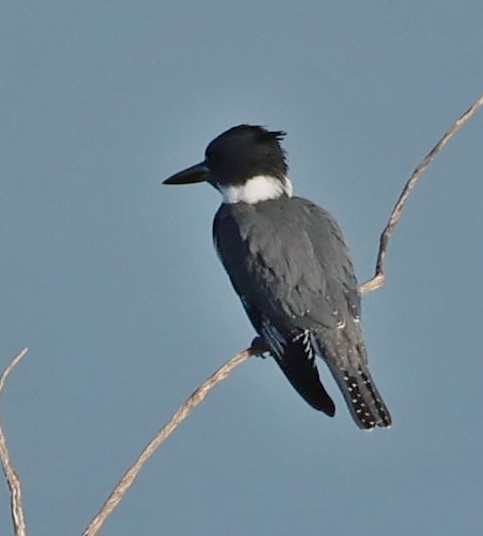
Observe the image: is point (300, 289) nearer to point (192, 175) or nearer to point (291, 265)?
point (291, 265)

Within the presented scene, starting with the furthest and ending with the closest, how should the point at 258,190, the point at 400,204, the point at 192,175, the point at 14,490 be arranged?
the point at 192,175 → the point at 258,190 → the point at 400,204 → the point at 14,490

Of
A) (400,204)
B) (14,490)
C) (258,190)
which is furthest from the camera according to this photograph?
(258,190)

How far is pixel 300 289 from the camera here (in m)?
4.82

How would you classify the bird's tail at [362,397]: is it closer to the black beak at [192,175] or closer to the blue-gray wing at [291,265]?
the blue-gray wing at [291,265]

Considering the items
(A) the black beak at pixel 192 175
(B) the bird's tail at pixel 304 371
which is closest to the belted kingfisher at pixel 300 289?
(B) the bird's tail at pixel 304 371

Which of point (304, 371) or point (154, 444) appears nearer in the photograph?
point (154, 444)

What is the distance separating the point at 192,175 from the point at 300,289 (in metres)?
1.25

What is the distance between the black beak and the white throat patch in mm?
234

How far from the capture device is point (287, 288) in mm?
4828

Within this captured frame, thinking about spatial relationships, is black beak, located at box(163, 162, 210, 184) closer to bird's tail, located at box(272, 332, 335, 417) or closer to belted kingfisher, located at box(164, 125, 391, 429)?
belted kingfisher, located at box(164, 125, 391, 429)

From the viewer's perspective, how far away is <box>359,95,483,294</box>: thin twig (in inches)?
152

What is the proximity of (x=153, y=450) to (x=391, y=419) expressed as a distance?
1799 mm

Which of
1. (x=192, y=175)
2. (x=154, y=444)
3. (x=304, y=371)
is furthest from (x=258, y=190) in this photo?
(x=154, y=444)

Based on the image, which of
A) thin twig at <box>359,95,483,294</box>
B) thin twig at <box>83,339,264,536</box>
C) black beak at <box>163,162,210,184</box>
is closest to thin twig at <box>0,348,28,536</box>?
thin twig at <box>83,339,264,536</box>
